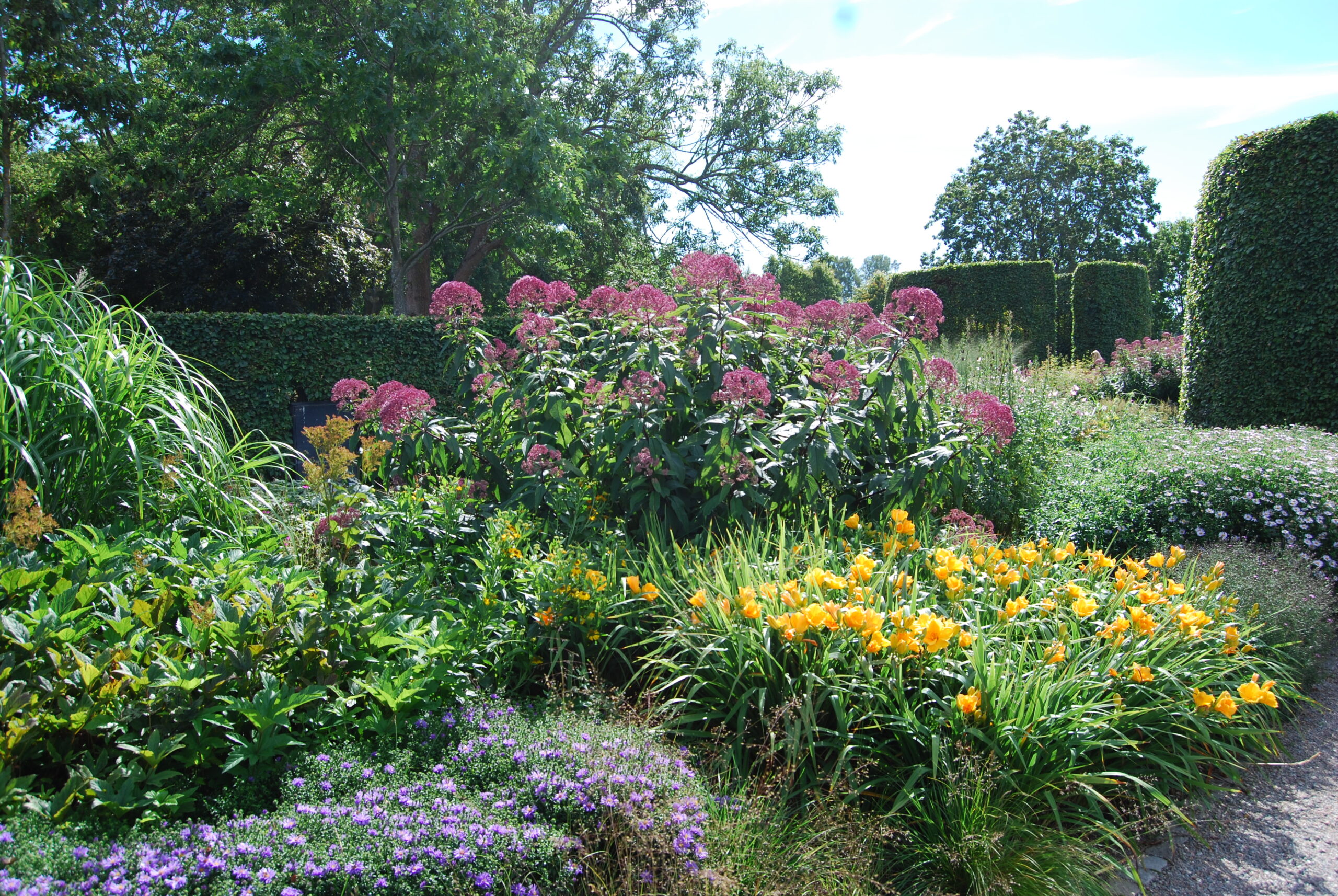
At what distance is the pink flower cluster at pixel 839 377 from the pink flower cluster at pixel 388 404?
1.78 meters

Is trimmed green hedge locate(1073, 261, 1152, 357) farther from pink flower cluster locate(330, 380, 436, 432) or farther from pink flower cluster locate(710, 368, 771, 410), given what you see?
pink flower cluster locate(330, 380, 436, 432)

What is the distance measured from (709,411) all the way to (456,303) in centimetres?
133

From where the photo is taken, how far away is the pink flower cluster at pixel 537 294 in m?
3.66

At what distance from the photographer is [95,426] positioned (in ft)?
9.50

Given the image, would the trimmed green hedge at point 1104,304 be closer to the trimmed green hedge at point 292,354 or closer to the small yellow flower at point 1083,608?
the trimmed green hedge at point 292,354

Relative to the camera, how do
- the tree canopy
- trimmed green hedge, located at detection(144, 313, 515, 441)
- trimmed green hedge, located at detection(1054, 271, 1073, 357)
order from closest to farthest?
trimmed green hedge, located at detection(144, 313, 515, 441), the tree canopy, trimmed green hedge, located at detection(1054, 271, 1073, 357)

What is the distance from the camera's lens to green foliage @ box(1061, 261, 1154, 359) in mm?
17250

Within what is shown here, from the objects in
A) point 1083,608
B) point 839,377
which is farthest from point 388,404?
point 1083,608

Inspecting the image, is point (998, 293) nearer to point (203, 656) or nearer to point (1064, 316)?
point (1064, 316)

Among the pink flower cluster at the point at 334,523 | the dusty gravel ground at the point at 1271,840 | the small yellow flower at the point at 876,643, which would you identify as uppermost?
the pink flower cluster at the point at 334,523

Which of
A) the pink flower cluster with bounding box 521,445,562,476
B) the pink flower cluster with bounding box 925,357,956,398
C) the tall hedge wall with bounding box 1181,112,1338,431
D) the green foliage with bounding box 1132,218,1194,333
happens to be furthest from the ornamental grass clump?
the green foliage with bounding box 1132,218,1194,333

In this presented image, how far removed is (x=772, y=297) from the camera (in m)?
3.71

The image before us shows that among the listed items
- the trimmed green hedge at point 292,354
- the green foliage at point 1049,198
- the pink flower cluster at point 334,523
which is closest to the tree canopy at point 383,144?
the trimmed green hedge at point 292,354

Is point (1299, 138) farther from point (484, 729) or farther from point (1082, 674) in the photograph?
point (484, 729)
